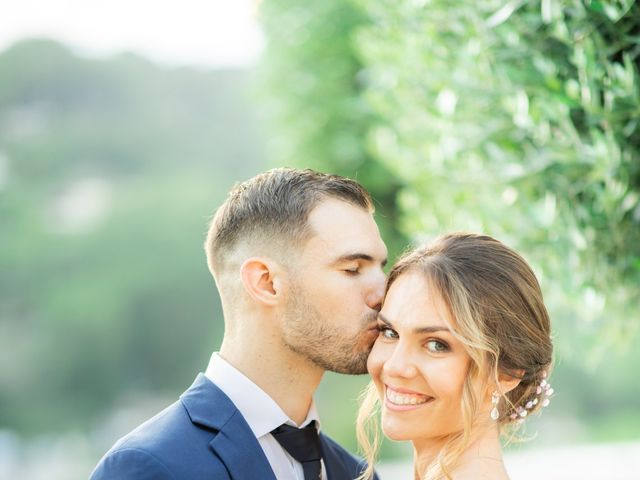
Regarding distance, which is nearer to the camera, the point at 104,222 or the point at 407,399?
the point at 407,399

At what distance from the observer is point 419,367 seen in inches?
108

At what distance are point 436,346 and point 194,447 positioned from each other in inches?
32.0

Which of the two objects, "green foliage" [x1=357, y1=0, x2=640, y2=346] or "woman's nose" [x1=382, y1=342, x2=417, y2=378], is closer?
"woman's nose" [x1=382, y1=342, x2=417, y2=378]

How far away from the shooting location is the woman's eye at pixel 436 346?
9.06ft

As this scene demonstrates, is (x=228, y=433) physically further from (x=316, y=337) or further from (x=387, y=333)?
(x=387, y=333)

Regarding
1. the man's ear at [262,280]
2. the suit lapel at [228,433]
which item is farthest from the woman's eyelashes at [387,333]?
the suit lapel at [228,433]

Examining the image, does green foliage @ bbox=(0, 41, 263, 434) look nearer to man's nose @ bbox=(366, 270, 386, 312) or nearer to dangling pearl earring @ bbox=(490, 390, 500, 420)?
man's nose @ bbox=(366, 270, 386, 312)

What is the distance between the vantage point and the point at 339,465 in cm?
318

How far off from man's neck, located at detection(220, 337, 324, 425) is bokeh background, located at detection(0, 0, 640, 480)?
1.05 m

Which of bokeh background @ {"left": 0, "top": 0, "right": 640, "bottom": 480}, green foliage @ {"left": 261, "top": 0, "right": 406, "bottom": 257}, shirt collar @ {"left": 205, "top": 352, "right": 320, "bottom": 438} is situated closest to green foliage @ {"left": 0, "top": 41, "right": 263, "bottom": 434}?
bokeh background @ {"left": 0, "top": 0, "right": 640, "bottom": 480}

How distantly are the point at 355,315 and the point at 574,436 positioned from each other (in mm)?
27077

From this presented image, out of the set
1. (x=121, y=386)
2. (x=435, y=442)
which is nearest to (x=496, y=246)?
(x=435, y=442)

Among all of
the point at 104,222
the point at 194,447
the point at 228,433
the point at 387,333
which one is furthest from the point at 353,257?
the point at 104,222

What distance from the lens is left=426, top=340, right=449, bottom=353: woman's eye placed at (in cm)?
276
